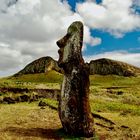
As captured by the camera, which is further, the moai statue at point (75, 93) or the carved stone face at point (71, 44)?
the carved stone face at point (71, 44)

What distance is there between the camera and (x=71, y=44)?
96.4 feet

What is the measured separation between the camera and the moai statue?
28.5 metres

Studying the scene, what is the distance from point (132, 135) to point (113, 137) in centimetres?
158

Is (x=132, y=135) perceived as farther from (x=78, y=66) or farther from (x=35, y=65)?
(x=35, y=65)

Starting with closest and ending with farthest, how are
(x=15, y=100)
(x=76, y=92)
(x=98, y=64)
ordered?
(x=76, y=92) < (x=15, y=100) < (x=98, y=64)

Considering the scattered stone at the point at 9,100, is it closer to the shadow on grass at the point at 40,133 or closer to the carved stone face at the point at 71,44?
the shadow on grass at the point at 40,133

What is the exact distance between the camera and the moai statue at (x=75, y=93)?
28469 mm

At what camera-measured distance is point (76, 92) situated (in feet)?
93.6

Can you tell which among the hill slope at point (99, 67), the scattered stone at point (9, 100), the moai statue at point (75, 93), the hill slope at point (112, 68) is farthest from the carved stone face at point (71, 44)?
the hill slope at point (112, 68)

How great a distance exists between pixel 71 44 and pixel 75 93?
344cm

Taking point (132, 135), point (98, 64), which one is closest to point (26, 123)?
point (132, 135)

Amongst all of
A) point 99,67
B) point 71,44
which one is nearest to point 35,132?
point 71,44

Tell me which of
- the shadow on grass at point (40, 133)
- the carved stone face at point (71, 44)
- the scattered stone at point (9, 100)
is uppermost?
the carved stone face at point (71, 44)

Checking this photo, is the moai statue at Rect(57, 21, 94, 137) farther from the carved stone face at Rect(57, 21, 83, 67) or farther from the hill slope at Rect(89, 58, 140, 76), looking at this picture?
the hill slope at Rect(89, 58, 140, 76)
